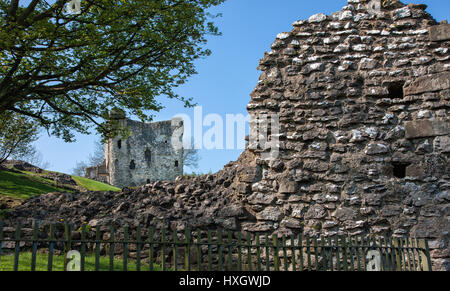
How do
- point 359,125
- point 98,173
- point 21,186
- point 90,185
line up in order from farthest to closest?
point 98,173
point 90,185
point 21,186
point 359,125

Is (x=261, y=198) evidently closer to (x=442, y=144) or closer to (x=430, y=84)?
(x=442, y=144)

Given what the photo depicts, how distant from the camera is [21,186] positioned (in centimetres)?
1360

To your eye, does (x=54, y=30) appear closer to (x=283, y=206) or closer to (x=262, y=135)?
(x=262, y=135)

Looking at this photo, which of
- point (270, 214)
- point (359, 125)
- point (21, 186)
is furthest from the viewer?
point (21, 186)

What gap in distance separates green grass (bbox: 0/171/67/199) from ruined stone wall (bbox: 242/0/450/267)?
25.7 ft

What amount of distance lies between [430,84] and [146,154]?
2850cm

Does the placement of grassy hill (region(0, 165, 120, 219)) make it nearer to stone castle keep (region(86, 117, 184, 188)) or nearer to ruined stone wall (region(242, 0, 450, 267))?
ruined stone wall (region(242, 0, 450, 267))

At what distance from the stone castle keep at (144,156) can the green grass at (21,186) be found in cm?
1672

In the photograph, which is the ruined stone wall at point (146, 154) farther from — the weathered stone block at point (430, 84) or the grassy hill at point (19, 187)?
the weathered stone block at point (430, 84)

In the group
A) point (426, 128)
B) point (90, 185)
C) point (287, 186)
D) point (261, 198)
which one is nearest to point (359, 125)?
point (426, 128)

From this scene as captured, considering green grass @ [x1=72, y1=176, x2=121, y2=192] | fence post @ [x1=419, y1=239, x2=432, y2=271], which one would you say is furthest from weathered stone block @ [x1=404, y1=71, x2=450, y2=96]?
green grass @ [x1=72, y1=176, x2=121, y2=192]

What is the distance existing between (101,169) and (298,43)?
93.5 ft

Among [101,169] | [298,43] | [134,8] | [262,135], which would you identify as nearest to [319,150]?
[262,135]

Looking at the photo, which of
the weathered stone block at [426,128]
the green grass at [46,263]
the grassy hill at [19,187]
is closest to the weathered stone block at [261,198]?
the green grass at [46,263]
